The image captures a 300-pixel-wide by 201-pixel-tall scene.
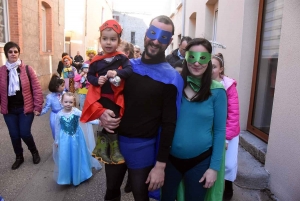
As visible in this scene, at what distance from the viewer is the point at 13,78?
3.82 m

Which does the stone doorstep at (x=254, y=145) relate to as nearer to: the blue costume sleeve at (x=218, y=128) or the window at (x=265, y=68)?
the window at (x=265, y=68)

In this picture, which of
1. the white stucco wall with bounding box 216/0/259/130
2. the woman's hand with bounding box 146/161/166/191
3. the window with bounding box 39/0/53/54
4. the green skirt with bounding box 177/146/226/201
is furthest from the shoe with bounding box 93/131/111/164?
the window with bounding box 39/0/53/54

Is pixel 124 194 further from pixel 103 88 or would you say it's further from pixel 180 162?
pixel 103 88

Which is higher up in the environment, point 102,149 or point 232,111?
point 232,111

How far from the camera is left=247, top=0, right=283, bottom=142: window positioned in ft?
13.7

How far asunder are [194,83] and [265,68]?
289cm

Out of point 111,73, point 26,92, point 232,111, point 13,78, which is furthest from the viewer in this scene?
point 26,92

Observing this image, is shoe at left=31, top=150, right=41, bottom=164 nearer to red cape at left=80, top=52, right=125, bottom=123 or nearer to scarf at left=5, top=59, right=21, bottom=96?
scarf at left=5, top=59, right=21, bottom=96

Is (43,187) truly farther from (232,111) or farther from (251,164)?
(251,164)

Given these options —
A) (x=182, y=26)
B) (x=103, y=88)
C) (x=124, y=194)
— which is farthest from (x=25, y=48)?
(x=103, y=88)

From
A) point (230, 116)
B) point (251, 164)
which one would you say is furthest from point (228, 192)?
point (230, 116)

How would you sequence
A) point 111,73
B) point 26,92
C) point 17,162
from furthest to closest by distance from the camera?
1. point 17,162
2. point 26,92
3. point 111,73

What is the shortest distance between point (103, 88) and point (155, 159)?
670 mm

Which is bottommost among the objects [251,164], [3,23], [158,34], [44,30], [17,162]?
[17,162]
